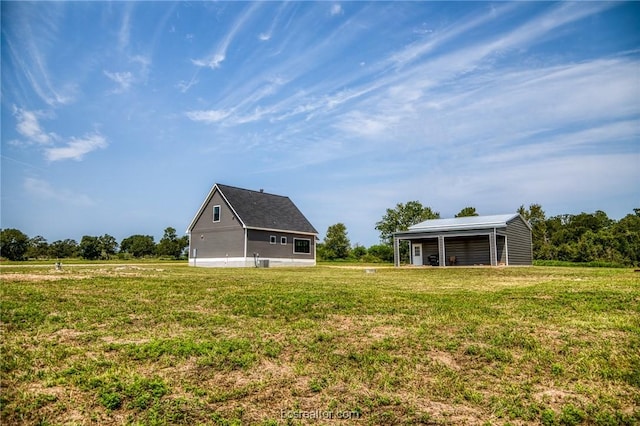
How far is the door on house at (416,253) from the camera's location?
32.7 meters

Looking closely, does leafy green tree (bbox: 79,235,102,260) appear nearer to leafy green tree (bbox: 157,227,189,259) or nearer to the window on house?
leafy green tree (bbox: 157,227,189,259)

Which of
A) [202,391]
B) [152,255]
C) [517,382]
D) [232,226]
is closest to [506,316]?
[517,382]

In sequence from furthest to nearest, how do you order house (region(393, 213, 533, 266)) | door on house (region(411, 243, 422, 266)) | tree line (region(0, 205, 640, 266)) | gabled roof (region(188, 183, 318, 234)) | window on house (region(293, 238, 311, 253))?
1. tree line (region(0, 205, 640, 266))
2. window on house (region(293, 238, 311, 253))
3. door on house (region(411, 243, 422, 266))
4. gabled roof (region(188, 183, 318, 234))
5. house (region(393, 213, 533, 266))

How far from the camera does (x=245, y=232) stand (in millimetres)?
29453

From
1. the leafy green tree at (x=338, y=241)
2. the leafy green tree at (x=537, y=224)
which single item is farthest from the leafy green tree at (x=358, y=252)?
the leafy green tree at (x=537, y=224)

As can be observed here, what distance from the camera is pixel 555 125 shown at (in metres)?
20.2

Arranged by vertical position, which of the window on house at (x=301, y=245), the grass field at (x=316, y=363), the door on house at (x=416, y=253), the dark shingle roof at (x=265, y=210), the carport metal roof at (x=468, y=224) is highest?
the dark shingle roof at (x=265, y=210)

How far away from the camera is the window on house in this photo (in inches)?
1332

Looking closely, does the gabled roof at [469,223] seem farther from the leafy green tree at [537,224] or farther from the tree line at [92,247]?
the tree line at [92,247]

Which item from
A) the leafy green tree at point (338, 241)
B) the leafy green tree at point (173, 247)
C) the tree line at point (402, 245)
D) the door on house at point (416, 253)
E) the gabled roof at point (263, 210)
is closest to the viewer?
the gabled roof at point (263, 210)

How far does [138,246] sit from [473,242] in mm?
43209

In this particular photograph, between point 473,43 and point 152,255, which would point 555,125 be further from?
point 152,255

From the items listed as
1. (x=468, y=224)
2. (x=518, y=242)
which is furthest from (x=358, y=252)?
(x=518, y=242)

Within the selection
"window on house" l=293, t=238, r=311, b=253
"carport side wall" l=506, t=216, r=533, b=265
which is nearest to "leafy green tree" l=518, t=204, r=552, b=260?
"carport side wall" l=506, t=216, r=533, b=265
